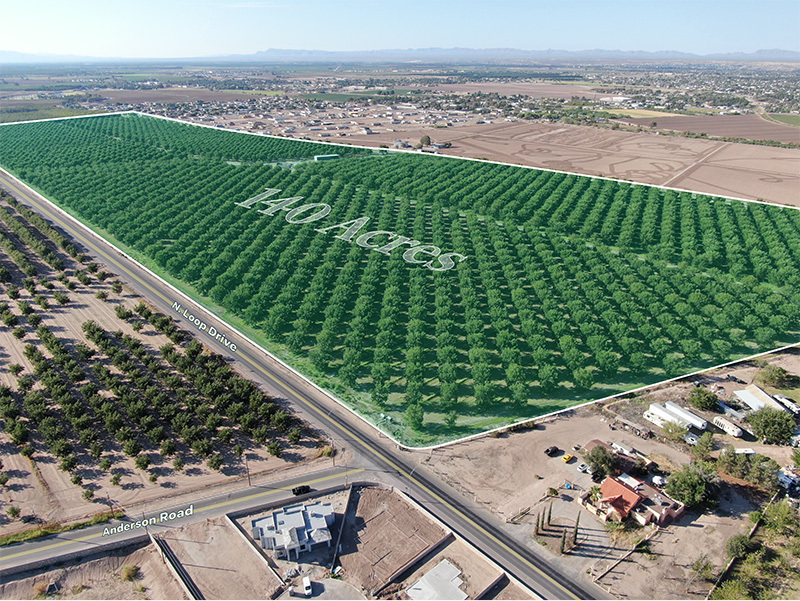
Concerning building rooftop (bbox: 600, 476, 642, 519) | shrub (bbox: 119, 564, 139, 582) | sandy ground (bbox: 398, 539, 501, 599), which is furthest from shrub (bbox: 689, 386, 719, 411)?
shrub (bbox: 119, 564, 139, 582)

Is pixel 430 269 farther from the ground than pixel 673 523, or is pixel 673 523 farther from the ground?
pixel 430 269

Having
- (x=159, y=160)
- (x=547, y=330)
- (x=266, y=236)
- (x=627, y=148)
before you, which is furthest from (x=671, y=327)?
(x=159, y=160)

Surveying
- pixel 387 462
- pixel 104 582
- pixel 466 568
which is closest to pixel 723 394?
pixel 466 568

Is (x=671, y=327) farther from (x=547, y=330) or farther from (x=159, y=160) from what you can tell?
(x=159, y=160)

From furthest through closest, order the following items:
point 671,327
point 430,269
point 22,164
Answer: point 22,164 < point 430,269 < point 671,327

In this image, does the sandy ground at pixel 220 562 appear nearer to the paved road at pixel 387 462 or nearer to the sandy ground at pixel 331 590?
the sandy ground at pixel 331 590

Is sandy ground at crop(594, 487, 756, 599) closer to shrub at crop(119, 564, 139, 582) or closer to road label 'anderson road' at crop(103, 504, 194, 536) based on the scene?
road label 'anderson road' at crop(103, 504, 194, 536)
